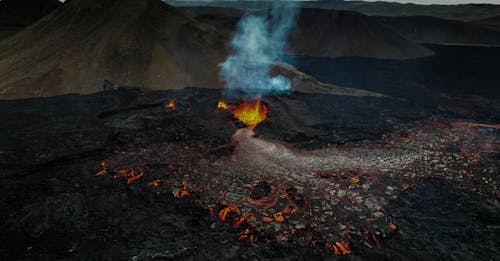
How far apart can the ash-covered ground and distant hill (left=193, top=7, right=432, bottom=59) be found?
26.0m

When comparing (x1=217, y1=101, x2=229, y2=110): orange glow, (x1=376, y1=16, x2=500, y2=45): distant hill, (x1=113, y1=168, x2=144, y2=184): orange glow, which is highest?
(x1=376, y1=16, x2=500, y2=45): distant hill

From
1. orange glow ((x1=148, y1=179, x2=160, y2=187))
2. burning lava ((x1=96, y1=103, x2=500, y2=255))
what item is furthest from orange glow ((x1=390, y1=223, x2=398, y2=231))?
orange glow ((x1=148, y1=179, x2=160, y2=187))

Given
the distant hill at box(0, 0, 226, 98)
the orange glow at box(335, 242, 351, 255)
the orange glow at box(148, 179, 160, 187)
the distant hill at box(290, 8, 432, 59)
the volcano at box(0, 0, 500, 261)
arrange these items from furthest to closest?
the distant hill at box(290, 8, 432, 59), the distant hill at box(0, 0, 226, 98), the orange glow at box(148, 179, 160, 187), the volcano at box(0, 0, 500, 261), the orange glow at box(335, 242, 351, 255)

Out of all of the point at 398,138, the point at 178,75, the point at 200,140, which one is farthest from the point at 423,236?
the point at 178,75

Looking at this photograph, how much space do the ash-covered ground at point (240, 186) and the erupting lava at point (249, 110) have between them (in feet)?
1.67

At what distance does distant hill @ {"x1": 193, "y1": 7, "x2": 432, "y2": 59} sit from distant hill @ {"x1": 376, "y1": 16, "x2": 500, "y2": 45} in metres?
26.8

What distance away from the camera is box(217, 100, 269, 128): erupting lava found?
13366mm

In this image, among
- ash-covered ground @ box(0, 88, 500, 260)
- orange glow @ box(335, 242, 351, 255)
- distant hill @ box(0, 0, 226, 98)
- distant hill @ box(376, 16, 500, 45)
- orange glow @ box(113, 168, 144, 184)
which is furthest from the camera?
distant hill @ box(376, 16, 500, 45)

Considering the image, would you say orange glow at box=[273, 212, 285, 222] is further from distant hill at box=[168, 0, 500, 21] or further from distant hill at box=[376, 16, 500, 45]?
distant hill at box=[168, 0, 500, 21]

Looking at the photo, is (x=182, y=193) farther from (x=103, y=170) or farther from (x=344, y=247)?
(x=344, y=247)

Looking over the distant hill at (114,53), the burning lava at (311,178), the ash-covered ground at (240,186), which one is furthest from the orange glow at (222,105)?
the distant hill at (114,53)

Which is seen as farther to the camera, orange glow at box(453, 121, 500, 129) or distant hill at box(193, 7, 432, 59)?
distant hill at box(193, 7, 432, 59)

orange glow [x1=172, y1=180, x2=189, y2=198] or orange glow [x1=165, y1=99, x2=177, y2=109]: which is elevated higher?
orange glow [x1=165, y1=99, x2=177, y2=109]

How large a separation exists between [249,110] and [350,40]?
30953 mm
